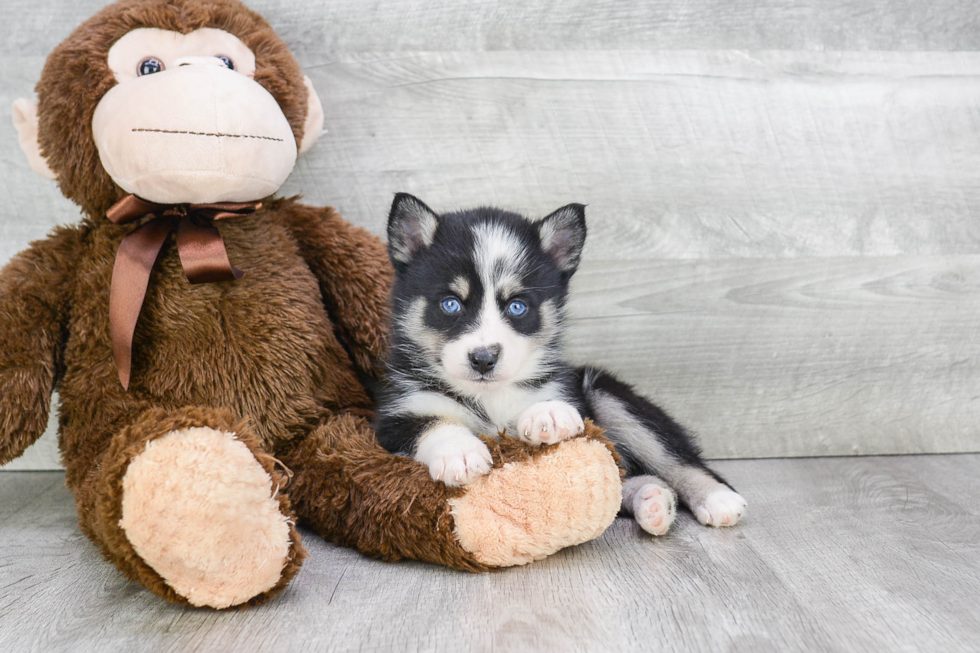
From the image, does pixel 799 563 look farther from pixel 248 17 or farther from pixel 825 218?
pixel 248 17

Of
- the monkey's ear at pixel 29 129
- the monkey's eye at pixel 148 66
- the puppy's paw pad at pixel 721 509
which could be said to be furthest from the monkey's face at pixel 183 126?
the puppy's paw pad at pixel 721 509

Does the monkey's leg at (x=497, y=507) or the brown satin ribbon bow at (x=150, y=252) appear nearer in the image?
the monkey's leg at (x=497, y=507)

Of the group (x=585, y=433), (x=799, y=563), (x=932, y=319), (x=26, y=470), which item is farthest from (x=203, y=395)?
(x=932, y=319)

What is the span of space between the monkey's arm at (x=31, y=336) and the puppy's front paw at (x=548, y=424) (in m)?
1.11

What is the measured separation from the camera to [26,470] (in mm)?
2699

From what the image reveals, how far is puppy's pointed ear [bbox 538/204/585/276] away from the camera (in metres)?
2.04

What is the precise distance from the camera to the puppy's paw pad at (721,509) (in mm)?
2033

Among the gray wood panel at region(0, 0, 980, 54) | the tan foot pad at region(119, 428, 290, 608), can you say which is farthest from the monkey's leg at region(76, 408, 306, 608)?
the gray wood panel at region(0, 0, 980, 54)

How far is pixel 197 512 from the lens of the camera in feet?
4.79

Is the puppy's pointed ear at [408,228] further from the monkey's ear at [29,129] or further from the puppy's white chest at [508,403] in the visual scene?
the monkey's ear at [29,129]

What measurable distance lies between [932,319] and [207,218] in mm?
2317

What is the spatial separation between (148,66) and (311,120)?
49 centimetres

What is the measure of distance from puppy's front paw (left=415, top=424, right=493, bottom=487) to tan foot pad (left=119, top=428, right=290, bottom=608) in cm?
36

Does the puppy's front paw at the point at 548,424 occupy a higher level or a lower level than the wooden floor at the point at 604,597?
higher
